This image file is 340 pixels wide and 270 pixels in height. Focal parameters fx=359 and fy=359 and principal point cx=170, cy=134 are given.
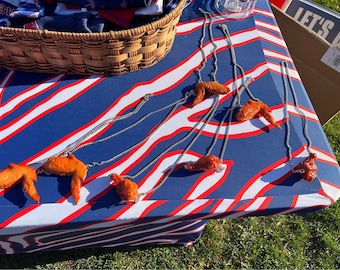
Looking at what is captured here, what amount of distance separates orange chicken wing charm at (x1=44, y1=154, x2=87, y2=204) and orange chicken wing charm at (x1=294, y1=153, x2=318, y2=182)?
20.5 inches

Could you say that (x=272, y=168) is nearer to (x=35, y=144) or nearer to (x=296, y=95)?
(x=296, y=95)

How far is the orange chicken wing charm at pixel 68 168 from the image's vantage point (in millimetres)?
816

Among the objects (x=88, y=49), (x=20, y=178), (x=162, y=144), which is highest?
(x=88, y=49)

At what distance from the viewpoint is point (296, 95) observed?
3.47 ft

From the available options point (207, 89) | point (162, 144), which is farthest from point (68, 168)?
point (207, 89)

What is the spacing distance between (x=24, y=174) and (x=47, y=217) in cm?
11

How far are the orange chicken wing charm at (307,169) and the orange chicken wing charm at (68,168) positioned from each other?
0.52 metres

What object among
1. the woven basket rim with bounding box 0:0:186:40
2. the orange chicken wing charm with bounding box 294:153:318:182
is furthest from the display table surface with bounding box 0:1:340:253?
the woven basket rim with bounding box 0:0:186:40

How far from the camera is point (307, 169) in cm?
88

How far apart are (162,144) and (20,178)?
1.12 feet

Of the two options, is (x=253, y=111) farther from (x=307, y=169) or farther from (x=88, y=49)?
(x=88, y=49)

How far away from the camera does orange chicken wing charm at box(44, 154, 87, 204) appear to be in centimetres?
82

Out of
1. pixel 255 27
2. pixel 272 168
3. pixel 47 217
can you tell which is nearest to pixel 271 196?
pixel 272 168

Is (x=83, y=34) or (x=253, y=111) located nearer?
(x=83, y=34)
